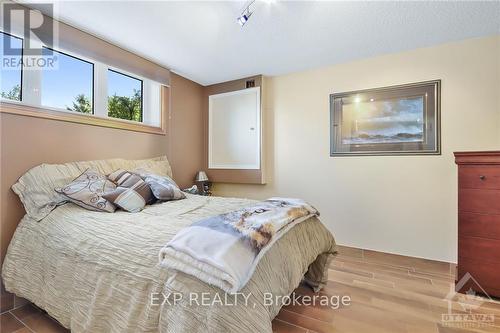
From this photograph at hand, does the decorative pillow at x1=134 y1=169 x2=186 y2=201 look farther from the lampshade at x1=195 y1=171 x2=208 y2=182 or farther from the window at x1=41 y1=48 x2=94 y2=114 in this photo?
the lampshade at x1=195 y1=171 x2=208 y2=182

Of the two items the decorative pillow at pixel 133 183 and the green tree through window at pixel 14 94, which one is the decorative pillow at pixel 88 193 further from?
the green tree through window at pixel 14 94

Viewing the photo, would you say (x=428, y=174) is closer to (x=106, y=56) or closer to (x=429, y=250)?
(x=429, y=250)

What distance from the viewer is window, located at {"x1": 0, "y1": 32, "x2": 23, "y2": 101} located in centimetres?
185

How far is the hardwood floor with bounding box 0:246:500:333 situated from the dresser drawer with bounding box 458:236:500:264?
12.3 inches

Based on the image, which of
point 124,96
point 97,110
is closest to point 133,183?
point 97,110

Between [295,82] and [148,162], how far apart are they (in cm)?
216

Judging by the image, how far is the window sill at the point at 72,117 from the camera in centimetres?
180

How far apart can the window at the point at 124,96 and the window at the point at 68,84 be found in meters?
0.20

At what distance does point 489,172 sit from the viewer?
73.5 inches

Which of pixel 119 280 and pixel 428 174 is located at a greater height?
pixel 428 174

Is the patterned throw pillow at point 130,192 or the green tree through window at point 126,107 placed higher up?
the green tree through window at point 126,107

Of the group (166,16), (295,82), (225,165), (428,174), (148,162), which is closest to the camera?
(166,16)

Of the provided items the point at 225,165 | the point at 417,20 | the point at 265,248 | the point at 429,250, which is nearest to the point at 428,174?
the point at 429,250

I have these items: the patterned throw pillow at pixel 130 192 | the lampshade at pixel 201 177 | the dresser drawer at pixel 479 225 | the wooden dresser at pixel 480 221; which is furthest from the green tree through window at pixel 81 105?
the dresser drawer at pixel 479 225
